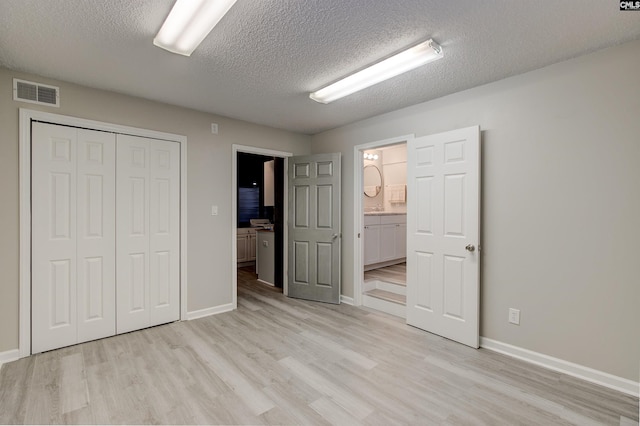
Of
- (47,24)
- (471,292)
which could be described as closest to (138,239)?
(47,24)

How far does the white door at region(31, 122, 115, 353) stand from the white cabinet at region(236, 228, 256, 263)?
349cm

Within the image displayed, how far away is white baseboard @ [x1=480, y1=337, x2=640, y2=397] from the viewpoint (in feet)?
6.88

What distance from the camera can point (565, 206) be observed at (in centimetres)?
238

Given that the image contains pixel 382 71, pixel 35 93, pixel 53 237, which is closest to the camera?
pixel 382 71

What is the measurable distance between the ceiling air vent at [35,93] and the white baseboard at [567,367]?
4591 millimetres

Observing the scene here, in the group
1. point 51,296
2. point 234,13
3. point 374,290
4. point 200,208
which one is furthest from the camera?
point 374,290

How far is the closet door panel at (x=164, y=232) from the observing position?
3.25 m

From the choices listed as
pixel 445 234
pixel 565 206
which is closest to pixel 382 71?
pixel 445 234

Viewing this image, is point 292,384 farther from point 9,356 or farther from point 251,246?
point 251,246

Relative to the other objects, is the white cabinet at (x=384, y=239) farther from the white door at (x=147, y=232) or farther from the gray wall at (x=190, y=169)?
the white door at (x=147, y=232)

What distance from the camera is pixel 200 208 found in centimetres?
358

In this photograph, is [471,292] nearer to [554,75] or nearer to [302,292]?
[554,75]

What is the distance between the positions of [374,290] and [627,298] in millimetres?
2669

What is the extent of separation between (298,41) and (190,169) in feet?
6.88
